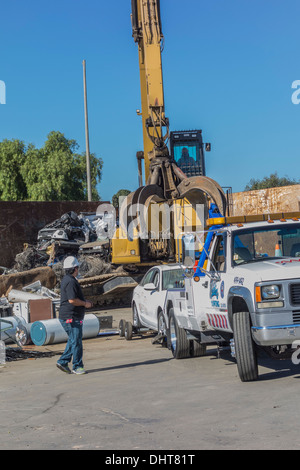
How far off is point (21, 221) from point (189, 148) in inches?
335

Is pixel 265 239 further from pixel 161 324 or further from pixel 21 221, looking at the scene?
pixel 21 221

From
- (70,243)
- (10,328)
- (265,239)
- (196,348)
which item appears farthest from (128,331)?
(70,243)

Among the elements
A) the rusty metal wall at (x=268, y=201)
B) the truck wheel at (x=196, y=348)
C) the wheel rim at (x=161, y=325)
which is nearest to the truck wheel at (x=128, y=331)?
the wheel rim at (x=161, y=325)

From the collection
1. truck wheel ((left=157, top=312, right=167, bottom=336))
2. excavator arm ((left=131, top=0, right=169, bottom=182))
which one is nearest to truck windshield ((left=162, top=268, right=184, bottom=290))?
truck wheel ((left=157, top=312, right=167, bottom=336))

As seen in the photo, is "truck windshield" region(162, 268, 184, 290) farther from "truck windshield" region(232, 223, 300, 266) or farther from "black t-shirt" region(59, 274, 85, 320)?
"truck windshield" region(232, 223, 300, 266)

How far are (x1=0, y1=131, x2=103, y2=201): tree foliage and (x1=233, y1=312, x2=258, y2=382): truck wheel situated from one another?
5161cm

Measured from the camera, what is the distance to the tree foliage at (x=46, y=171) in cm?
6066

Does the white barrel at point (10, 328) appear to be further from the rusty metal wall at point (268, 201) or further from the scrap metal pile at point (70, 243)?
the rusty metal wall at point (268, 201)

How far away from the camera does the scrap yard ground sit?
654cm

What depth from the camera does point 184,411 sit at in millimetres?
7805

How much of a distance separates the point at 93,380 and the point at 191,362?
75.7 inches

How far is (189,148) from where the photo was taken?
2433 cm
